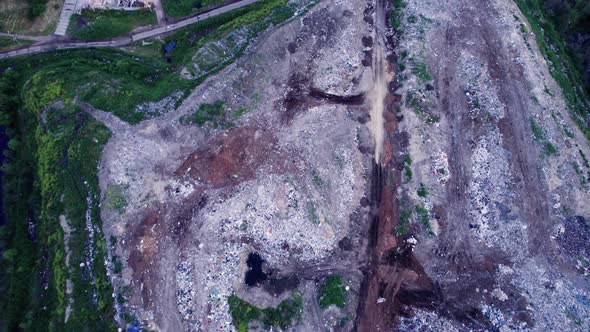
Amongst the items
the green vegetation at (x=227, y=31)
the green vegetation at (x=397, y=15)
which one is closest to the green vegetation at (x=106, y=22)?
the green vegetation at (x=227, y=31)

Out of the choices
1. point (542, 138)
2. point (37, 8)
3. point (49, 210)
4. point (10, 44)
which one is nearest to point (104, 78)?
point (37, 8)

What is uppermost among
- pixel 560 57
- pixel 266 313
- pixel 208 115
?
pixel 560 57

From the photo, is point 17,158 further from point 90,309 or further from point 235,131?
point 235,131

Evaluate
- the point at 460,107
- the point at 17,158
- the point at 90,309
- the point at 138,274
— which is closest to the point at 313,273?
the point at 138,274

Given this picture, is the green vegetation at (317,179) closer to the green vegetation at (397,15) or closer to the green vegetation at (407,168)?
the green vegetation at (407,168)

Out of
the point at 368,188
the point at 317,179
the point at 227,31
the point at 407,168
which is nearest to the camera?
the point at 317,179

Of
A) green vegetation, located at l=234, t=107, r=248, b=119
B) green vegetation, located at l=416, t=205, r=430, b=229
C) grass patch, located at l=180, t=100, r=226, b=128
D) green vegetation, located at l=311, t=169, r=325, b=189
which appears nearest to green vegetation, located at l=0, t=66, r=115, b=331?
grass patch, located at l=180, t=100, r=226, b=128

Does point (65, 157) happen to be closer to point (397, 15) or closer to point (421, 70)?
point (421, 70)
